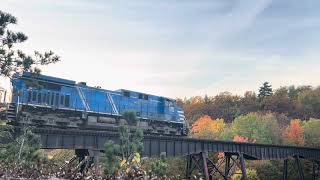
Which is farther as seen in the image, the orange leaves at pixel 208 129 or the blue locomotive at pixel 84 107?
the orange leaves at pixel 208 129

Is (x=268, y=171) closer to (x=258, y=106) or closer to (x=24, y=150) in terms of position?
(x=24, y=150)

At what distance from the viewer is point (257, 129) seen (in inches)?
3413

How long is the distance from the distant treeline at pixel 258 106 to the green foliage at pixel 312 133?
39878 mm

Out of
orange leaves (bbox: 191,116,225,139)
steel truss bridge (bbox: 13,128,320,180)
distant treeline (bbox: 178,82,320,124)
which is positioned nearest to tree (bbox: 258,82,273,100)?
distant treeline (bbox: 178,82,320,124)

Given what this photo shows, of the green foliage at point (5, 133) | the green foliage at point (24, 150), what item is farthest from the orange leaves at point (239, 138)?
the green foliage at point (24, 150)

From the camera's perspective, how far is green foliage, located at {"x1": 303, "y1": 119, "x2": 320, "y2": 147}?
84.3m

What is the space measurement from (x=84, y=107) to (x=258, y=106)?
121 m

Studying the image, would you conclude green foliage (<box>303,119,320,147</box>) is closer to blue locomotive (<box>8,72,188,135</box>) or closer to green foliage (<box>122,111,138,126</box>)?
blue locomotive (<box>8,72,188,135</box>)

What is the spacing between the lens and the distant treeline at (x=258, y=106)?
139 metres

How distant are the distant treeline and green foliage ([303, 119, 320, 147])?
131 ft

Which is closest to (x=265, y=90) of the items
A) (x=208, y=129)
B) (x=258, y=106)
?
(x=258, y=106)

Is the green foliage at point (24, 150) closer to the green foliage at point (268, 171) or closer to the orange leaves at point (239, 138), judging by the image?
the green foliage at point (268, 171)

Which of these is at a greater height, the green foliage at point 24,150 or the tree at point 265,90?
the tree at point 265,90

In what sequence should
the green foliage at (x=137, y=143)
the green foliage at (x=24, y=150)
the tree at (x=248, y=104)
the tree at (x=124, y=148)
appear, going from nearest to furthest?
the green foliage at (x=24, y=150) → the tree at (x=124, y=148) → the green foliage at (x=137, y=143) → the tree at (x=248, y=104)
